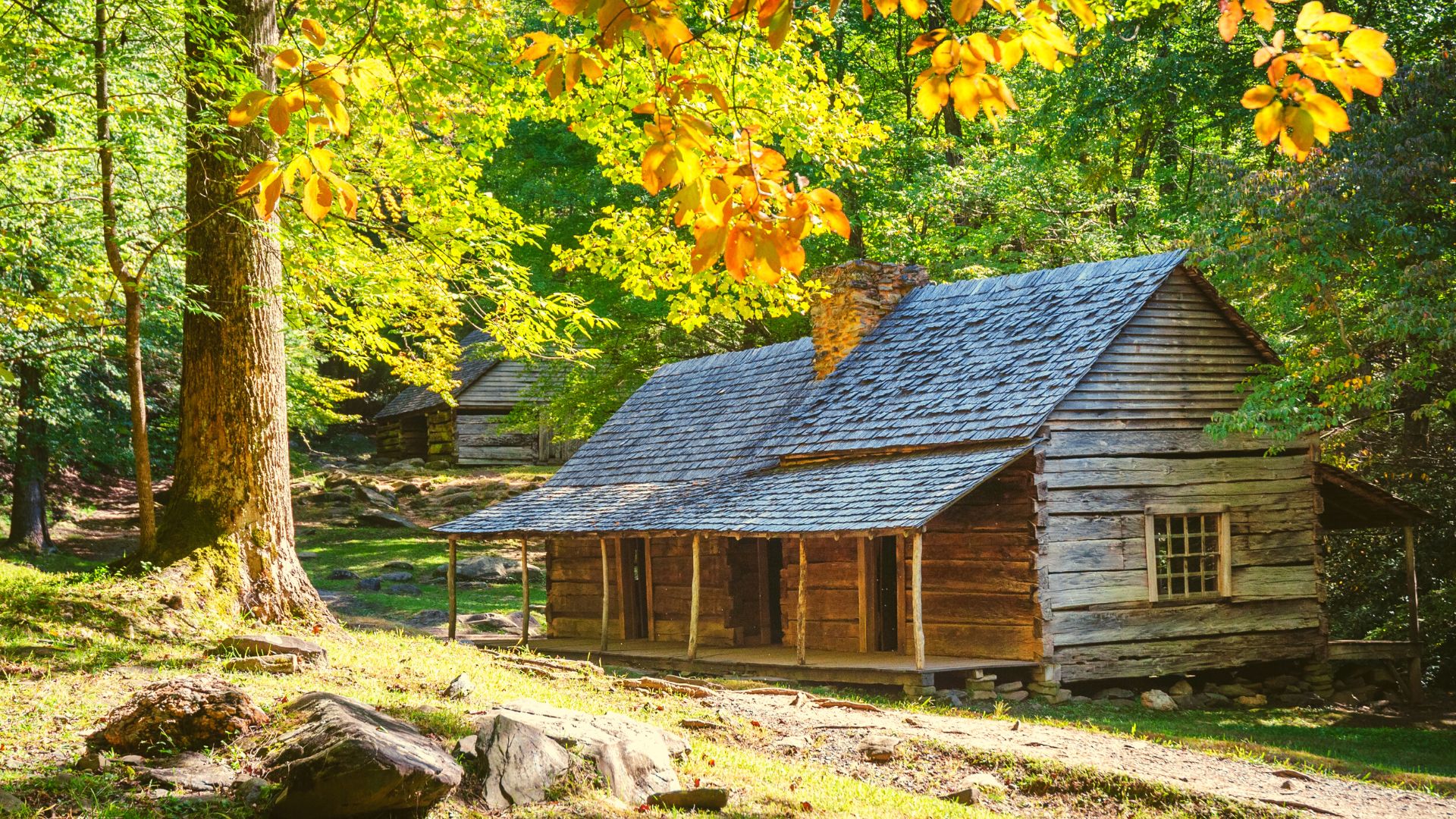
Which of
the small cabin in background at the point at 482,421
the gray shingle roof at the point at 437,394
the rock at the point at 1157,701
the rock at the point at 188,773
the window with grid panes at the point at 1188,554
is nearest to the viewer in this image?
the rock at the point at 188,773

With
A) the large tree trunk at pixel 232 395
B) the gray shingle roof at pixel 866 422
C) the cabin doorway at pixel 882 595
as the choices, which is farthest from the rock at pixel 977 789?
the cabin doorway at pixel 882 595

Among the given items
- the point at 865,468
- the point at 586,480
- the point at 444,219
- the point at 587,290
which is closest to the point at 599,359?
the point at 587,290

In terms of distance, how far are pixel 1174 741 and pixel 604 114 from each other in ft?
32.1

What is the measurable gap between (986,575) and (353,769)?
10.9m

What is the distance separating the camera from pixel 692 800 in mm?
6918

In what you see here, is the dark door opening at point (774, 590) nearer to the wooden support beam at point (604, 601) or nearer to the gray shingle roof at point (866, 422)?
the gray shingle roof at point (866, 422)

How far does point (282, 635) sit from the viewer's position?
927 cm

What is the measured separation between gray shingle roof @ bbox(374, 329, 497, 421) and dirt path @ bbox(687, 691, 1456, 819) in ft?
94.1

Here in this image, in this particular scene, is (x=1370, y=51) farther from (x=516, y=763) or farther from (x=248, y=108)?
(x=516, y=763)

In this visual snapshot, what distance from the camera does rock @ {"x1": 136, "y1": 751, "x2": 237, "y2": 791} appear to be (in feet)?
19.5

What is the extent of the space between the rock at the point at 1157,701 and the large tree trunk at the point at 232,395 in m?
9.84

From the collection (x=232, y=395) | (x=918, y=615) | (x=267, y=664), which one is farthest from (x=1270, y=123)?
(x=918, y=615)

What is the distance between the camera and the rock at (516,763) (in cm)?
661

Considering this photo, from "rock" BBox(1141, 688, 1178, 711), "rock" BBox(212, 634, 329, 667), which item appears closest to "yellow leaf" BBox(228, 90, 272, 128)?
"rock" BBox(212, 634, 329, 667)
